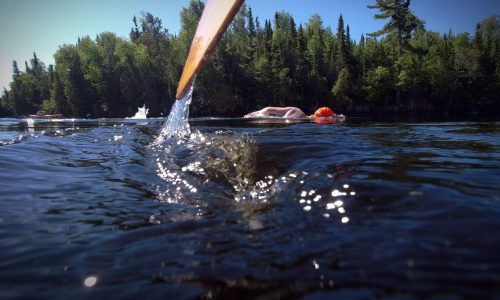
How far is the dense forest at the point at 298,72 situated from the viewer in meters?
48.9

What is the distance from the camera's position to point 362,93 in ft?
169

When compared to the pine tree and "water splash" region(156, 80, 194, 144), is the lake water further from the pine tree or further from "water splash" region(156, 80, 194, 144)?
the pine tree

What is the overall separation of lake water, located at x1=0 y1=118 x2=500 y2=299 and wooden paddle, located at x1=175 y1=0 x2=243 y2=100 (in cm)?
151

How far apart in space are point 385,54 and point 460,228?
192ft

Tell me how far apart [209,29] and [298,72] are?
49243 mm

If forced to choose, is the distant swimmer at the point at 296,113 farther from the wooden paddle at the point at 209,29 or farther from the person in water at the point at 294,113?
Result: the wooden paddle at the point at 209,29

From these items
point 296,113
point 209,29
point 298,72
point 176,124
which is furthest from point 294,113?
point 298,72

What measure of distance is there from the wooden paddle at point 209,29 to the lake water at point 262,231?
1513 mm

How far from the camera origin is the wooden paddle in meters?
3.45

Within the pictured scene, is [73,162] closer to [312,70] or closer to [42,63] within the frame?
[312,70]

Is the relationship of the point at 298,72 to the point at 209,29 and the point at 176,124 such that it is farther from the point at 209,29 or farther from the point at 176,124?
the point at 209,29

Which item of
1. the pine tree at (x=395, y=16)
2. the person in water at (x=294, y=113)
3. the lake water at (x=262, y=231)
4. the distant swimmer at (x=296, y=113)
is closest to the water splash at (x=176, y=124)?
the lake water at (x=262, y=231)

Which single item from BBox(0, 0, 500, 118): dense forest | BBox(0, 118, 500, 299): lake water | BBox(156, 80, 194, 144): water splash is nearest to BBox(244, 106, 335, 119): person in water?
BBox(156, 80, 194, 144): water splash

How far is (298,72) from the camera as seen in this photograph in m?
51.2
